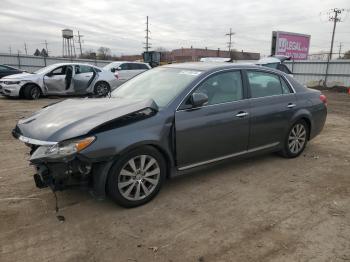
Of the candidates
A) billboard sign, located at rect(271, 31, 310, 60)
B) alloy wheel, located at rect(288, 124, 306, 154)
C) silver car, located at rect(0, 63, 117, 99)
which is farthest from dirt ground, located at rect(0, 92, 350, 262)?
billboard sign, located at rect(271, 31, 310, 60)

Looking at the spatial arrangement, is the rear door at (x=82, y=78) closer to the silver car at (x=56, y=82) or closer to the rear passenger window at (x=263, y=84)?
the silver car at (x=56, y=82)

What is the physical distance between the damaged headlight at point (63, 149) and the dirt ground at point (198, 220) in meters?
0.72

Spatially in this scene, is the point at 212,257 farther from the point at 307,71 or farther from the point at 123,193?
the point at 307,71

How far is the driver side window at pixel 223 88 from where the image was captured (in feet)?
13.9

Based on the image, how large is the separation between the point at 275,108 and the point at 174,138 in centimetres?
197

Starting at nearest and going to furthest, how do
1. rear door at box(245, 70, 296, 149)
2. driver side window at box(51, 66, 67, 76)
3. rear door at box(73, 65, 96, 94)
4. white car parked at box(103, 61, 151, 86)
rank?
rear door at box(245, 70, 296, 149) → driver side window at box(51, 66, 67, 76) → rear door at box(73, 65, 96, 94) → white car parked at box(103, 61, 151, 86)

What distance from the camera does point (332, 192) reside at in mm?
4176

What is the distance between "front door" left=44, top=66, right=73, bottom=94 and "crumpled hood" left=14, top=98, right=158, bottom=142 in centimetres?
946

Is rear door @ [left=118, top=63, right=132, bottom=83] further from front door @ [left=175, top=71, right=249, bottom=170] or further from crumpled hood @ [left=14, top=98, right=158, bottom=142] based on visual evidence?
crumpled hood @ [left=14, top=98, right=158, bottom=142]

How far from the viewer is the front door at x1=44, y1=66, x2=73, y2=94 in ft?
42.3

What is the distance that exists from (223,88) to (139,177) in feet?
5.71

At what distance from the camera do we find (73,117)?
3.56 meters

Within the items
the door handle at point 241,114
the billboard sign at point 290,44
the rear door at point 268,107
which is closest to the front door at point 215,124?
the door handle at point 241,114

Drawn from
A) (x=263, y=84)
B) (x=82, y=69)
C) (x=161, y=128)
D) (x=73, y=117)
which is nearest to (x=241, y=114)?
(x=263, y=84)
